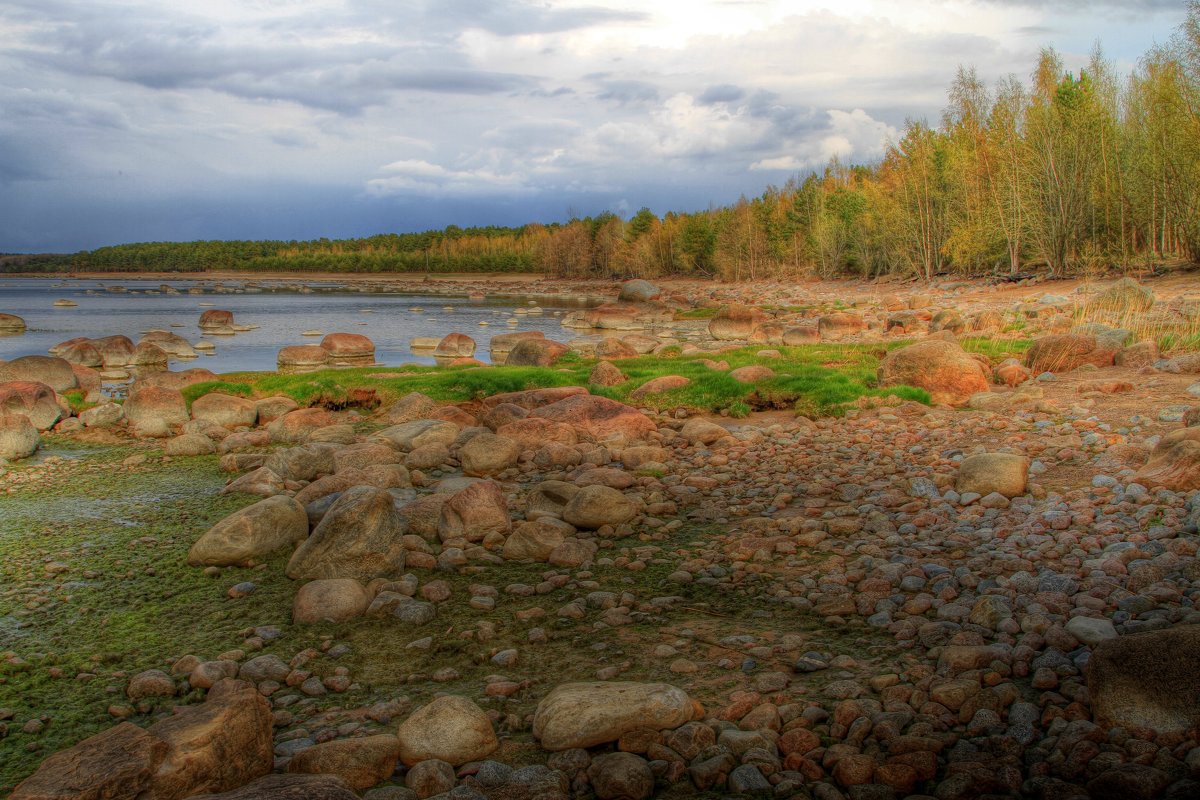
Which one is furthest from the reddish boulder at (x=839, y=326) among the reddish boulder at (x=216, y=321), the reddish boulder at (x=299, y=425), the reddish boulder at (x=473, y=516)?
the reddish boulder at (x=216, y=321)

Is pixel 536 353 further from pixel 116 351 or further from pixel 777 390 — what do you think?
pixel 116 351

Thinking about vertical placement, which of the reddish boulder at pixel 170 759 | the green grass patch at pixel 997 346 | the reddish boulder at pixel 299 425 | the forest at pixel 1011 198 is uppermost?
the forest at pixel 1011 198

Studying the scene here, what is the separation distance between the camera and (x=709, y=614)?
5738mm

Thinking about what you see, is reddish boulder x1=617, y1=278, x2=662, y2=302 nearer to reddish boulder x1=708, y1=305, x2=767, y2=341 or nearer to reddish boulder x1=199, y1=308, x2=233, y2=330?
reddish boulder x1=708, y1=305, x2=767, y2=341

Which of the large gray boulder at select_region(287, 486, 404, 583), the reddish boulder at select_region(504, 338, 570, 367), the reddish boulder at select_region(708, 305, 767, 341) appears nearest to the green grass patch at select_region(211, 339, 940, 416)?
the reddish boulder at select_region(504, 338, 570, 367)

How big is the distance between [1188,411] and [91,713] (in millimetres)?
10516

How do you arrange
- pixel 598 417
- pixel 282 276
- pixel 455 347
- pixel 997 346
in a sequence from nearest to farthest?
pixel 598 417, pixel 997 346, pixel 455 347, pixel 282 276

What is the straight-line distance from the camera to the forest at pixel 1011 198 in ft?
111

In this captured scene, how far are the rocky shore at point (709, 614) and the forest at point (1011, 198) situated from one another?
93.4 feet

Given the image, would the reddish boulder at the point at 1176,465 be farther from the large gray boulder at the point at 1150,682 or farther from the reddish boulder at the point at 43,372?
the reddish boulder at the point at 43,372

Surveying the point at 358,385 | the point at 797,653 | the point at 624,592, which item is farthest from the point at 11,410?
the point at 797,653

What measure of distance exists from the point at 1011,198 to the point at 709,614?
43164 millimetres

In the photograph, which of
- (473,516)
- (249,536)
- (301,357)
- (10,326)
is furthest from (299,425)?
(10,326)

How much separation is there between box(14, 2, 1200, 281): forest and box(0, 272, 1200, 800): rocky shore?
28.5 meters
